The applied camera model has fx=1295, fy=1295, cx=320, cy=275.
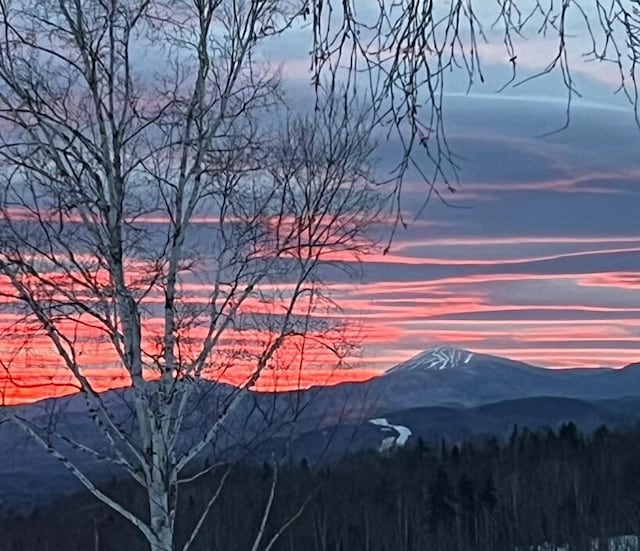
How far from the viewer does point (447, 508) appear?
53969 millimetres

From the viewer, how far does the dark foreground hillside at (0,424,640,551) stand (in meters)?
48.5

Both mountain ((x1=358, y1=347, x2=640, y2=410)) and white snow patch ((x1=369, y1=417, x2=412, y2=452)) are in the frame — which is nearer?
white snow patch ((x1=369, y1=417, x2=412, y2=452))

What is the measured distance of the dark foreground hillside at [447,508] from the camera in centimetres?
4850

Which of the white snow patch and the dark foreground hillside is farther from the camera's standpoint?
the white snow patch

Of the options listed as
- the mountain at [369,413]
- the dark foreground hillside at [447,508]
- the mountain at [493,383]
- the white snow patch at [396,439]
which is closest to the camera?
the mountain at [369,413]

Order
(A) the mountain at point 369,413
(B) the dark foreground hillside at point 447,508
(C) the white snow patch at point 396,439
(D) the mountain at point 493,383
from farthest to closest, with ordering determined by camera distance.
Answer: (D) the mountain at point 493,383, (C) the white snow patch at point 396,439, (B) the dark foreground hillside at point 447,508, (A) the mountain at point 369,413

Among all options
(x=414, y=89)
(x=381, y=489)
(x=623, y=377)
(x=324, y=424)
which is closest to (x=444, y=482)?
(x=381, y=489)

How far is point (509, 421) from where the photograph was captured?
9244cm

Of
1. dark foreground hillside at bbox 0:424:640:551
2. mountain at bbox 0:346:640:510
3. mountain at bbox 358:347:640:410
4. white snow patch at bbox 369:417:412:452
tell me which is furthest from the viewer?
mountain at bbox 358:347:640:410

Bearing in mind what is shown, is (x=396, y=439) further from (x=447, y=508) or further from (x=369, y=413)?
(x=369, y=413)

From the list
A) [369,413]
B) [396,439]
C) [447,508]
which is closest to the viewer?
[369,413]

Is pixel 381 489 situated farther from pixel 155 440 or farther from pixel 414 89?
pixel 414 89

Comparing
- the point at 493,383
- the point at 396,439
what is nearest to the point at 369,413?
the point at 396,439

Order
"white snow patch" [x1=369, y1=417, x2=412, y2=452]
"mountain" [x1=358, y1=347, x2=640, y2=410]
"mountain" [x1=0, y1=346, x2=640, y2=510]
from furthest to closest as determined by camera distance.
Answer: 1. "mountain" [x1=358, y1=347, x2=640, y2=410]
2. "white snow patch" [x1=369, y1=417, x2=412, y2=452]
3. "mountain" [x1=0, y1=346, x2=640, y2=510]
